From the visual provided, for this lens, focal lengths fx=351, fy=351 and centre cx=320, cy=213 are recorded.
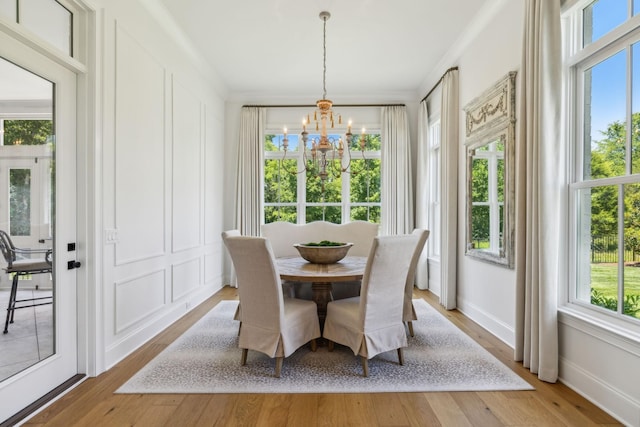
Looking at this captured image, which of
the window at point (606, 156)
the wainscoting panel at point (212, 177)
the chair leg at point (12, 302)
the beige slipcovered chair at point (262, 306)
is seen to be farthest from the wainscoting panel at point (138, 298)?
the window at point (606, 156)

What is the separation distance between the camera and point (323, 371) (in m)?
2.50

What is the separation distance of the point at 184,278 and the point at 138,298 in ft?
3.21

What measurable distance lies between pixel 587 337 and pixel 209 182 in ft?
14.5

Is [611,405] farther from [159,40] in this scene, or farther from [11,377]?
[159,40]

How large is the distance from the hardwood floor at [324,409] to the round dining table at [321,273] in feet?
2.56

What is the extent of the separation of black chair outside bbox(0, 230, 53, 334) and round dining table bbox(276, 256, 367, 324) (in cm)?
151

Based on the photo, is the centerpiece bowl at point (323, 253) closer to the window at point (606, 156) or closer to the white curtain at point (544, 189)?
the white curtain at point (544, 189)

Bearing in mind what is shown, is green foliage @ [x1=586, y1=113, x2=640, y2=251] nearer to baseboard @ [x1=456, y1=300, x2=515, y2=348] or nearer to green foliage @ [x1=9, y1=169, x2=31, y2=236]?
baseboard @ [x1=456, y1=300, x2=515, y2=348]

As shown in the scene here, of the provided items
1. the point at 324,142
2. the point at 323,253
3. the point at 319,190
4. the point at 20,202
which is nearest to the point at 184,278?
the point at 323,253

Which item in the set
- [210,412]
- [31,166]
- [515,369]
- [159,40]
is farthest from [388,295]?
[159,40]

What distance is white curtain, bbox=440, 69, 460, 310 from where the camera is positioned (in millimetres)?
4133

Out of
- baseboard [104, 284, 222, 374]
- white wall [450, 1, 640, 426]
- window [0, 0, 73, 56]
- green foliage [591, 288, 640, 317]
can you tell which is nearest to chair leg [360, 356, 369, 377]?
white wall [450, 1, 640, 426]

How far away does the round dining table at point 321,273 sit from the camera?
2.61m

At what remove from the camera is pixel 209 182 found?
16.3 ft
